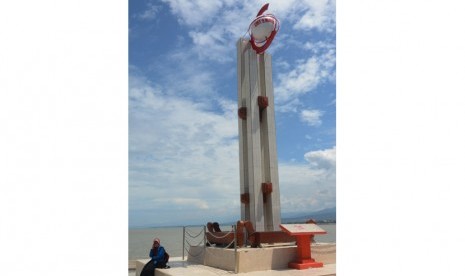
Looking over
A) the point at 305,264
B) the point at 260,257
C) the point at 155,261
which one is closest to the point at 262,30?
the point at 260,257

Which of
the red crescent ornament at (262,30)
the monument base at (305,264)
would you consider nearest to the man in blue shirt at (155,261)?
the monument base at (305,264)

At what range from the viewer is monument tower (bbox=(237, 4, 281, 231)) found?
8.38m

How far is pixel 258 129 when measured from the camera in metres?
8.77

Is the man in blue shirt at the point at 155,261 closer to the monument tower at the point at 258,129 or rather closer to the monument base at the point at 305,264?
the monument tower at the point at 258,129

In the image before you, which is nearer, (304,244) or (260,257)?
(260,257)

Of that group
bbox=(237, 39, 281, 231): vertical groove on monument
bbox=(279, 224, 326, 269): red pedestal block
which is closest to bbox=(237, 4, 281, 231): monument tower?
bbox=(237, 39, 281, 231): vertical groove on monument

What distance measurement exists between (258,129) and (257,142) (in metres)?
0.31

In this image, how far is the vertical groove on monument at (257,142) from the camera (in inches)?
333

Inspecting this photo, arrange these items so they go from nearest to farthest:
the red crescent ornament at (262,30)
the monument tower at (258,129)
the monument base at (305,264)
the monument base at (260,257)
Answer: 1. the monument base at (260,257)
2. the monument base at (305,264)
3. the red crescent ornament at (262,30)
4. the monument tower at (258,129)

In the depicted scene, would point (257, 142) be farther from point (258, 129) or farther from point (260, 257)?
point (260, 257)

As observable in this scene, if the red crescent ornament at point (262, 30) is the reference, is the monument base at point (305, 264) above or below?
below

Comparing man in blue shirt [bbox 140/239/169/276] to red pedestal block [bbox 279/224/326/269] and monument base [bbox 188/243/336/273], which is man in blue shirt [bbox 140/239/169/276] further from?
red pedestal block [bbox 279/224/326/269]

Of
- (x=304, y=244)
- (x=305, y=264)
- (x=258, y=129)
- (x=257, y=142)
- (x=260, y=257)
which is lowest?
(x=305, y=264)
